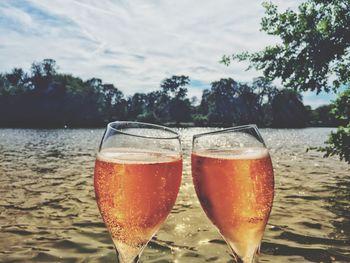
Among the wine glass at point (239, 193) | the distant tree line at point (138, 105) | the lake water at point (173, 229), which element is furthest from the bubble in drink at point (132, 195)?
the distant tree line at point (138, 105)

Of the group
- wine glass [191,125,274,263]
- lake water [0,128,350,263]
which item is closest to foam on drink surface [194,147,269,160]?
wine glass [191,125,274,263]

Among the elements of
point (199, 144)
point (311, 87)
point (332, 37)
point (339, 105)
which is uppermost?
point (332, 37)

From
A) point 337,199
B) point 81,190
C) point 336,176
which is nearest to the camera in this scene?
point 337,199

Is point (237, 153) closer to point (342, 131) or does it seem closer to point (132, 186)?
point (132, 186)

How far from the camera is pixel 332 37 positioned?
12.2 meters

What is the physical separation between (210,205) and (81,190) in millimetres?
6772

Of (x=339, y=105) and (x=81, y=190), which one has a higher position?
(x=339, y=105)

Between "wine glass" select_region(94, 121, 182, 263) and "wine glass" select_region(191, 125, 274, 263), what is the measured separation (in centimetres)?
14

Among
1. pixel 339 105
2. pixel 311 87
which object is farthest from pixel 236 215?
pixel 311 87

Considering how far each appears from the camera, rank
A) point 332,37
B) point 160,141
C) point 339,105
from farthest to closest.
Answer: point 332,37, point 339,105, point 160,141

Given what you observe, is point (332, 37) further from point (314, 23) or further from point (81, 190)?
point (81, 190)

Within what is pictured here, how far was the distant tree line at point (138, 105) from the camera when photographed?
96.9 m

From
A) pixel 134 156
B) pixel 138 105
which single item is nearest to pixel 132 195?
pixel 134 156

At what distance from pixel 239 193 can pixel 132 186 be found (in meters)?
0.37
